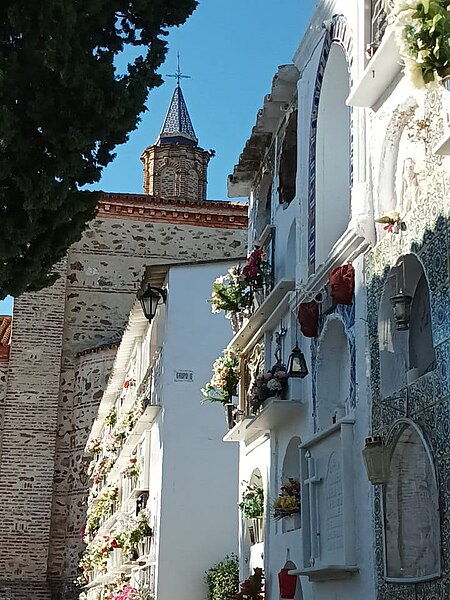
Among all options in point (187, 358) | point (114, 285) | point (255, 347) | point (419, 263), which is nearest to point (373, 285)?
point (419, 263)

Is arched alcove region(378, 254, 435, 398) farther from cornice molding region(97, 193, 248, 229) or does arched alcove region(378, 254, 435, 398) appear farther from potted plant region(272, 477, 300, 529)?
cornice molding region(97, 193, 248, 229)

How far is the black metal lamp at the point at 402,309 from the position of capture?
25.7ft

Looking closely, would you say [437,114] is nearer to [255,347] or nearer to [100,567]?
[255,347]

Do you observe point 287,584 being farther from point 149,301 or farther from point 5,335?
point 5,335

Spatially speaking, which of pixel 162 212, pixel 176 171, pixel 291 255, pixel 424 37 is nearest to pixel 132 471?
pixel 291 255

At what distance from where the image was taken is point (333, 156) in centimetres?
1060

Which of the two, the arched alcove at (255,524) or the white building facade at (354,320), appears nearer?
the white building facade at (354,320)

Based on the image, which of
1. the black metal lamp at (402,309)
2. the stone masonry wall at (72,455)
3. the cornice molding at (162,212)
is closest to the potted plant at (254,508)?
the black metal lamp at (402,309)

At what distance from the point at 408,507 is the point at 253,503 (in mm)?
4955

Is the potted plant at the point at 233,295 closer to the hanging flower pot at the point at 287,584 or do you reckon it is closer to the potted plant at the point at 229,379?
the potted plant at the point at 229,379

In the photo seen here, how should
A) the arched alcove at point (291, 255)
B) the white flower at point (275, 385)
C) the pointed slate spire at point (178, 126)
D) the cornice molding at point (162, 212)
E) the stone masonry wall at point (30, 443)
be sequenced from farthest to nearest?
1. the pointed slate spire at point (178, 126)
2. the cornice molding at point (162, 212)
3. the stone masonry wall at point (30, 443)
4. the arched alcove at point (291, 255)
5. the white flower at point (275, 385)

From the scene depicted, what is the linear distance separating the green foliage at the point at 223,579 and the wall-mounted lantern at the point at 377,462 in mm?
7558

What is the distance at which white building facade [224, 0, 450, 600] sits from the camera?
24.1ft

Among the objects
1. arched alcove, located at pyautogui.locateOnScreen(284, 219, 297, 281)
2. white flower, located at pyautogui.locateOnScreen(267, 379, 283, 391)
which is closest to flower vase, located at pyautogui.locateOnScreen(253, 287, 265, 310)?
arched alcove, located at pyautogui.locateOnScreen(284, 219, 297, 281)
